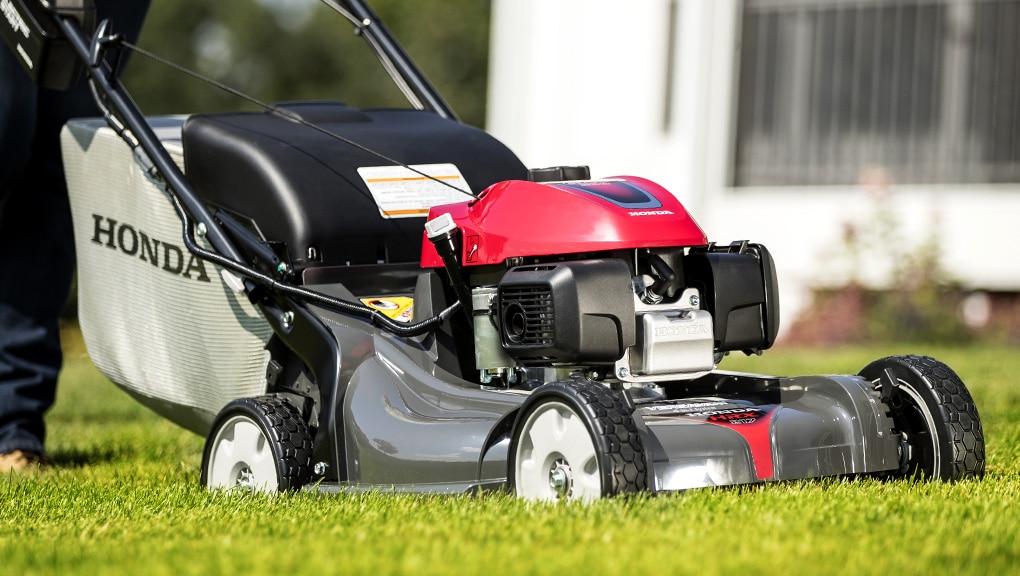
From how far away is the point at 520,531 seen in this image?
230 cm

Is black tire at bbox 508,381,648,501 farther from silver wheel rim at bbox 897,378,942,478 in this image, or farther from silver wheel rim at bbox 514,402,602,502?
silver wheel rim at bbox 897,378,942,478

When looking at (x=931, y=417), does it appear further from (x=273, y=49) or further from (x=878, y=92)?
(x=273, y=49)

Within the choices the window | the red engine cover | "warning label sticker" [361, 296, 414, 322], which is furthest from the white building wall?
the red engine cover

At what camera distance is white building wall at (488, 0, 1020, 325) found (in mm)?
9102

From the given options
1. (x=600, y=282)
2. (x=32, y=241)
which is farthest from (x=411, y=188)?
(x=32, y=241)

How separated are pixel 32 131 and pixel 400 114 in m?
1.02

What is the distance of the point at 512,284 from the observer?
9.06ft

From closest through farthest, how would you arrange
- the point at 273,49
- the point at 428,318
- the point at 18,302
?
the point at 428,318 < the point at 18,302 < the point at 273,49

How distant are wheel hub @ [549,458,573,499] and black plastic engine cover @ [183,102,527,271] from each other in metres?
0.95

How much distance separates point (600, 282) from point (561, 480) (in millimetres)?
376

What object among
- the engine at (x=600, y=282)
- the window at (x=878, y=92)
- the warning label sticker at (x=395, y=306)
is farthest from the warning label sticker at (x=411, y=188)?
→ the window at (x=878, y=92)

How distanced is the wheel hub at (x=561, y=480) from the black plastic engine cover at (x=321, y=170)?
37.5 inches

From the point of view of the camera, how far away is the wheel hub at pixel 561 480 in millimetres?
2590

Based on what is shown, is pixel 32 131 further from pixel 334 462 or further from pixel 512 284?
pixel 512 284
